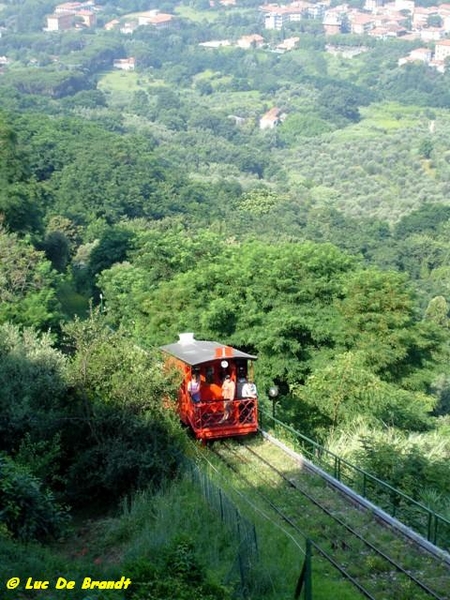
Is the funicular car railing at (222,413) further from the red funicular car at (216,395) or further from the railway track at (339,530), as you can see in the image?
the railway track at (339,530)

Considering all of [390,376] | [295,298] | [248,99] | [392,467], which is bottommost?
[248,99]

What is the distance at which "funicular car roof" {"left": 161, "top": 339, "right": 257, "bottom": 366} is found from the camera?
659 inches

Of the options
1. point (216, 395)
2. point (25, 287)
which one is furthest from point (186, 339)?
point (25, 287)

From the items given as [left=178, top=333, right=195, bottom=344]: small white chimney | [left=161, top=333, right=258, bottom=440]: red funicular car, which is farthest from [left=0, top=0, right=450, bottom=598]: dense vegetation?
[left=161, top=333, right=258, bottom=440]: red funicular car

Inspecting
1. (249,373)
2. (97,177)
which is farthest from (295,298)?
(97,177)

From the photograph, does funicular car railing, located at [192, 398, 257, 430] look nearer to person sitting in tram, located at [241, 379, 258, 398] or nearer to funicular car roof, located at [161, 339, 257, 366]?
person sitting in tram, located at [241, 379, 258, 398]

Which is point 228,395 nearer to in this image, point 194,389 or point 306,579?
point 194,389

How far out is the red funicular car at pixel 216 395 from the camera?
16.5 m

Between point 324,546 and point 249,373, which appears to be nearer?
point 324,546

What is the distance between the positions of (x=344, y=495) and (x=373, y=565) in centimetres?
256

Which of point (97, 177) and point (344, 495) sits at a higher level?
point (344, 495)

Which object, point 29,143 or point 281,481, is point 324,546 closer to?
point 281,481

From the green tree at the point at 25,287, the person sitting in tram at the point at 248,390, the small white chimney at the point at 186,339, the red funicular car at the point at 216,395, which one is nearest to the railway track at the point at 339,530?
the red funicular car at the point at 216,395

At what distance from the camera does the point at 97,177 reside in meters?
72.4
